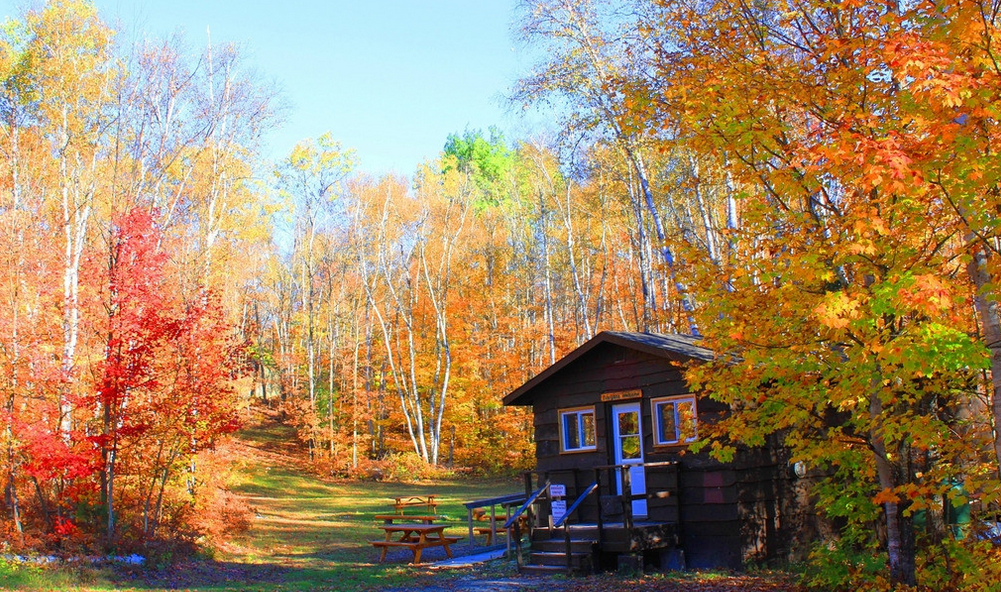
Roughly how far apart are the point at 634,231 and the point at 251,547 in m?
19.4

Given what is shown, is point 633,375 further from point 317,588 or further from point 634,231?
point 634,231

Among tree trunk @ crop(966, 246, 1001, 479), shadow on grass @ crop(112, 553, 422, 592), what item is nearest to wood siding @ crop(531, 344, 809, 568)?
shadow on grass @ crop(112, 553, 422, 592)

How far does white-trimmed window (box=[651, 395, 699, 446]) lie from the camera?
12.9m

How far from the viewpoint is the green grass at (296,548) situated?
11898 millimetres

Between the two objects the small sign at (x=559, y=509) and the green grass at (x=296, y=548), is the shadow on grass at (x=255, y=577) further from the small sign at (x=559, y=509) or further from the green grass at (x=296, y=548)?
the small sign at (x=559, y=509)

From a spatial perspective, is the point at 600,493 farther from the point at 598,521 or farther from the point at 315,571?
the point at 315,571

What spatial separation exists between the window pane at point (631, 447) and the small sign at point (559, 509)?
1.34 metres

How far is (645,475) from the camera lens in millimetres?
13125

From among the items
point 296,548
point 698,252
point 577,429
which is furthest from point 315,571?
point 698,252

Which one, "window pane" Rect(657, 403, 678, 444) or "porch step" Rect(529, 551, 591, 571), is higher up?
"window pane" Rect(657, 403, 678, 444)

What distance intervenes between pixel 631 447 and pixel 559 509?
1.59 metres

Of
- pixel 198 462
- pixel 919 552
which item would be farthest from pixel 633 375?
pixel 198 462

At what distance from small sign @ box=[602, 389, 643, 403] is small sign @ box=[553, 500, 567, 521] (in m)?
1.84

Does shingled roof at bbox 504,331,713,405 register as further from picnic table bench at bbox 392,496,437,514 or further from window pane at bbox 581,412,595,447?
picnic table bench at bbox 392,496,437,514
